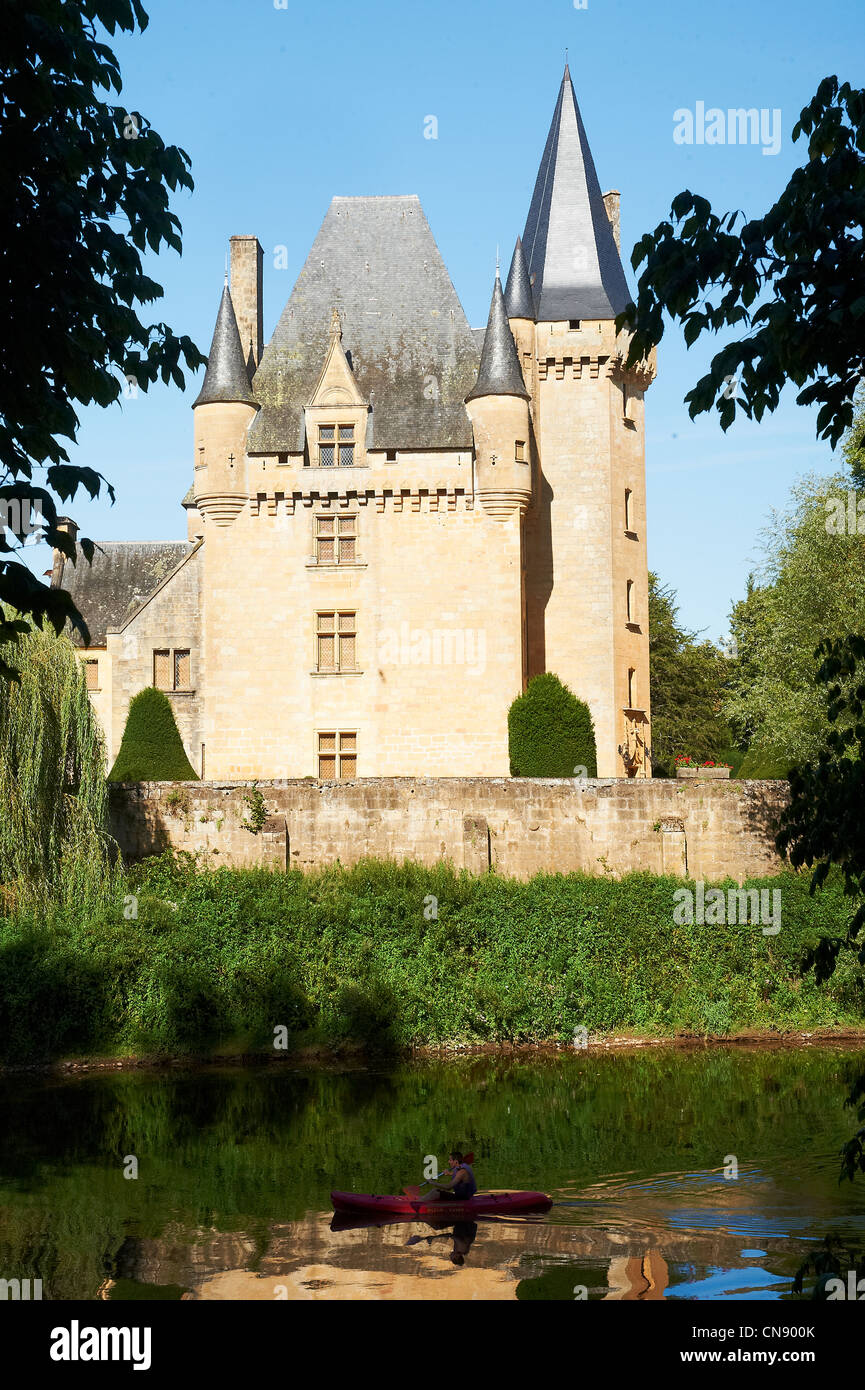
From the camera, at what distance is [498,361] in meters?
31.4

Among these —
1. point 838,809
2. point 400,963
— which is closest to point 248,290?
point 400,963

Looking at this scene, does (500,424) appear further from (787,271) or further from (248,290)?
(787,271)

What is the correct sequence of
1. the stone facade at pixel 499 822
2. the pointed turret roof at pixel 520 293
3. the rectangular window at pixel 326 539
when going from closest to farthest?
the stone facade at pixel 499 822 < the rectangular window at pixel 326 539 < the pointed turret roof at pixel 520 293

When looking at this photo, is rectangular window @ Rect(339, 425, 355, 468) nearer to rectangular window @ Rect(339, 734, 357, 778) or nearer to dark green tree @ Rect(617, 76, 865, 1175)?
rectangular window @ Rect(339, 734, 357, 778)

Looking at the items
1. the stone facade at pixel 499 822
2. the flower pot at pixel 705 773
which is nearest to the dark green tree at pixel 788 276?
the stone facade at pixel 499 822

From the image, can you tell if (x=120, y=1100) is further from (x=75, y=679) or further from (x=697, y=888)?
(x=697, y=888)

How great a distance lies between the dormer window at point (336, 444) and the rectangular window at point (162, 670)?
232 inches

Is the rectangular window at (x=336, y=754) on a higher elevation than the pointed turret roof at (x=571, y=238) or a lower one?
lower

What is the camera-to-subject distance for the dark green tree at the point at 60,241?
238 inches

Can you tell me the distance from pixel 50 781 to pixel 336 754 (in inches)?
360

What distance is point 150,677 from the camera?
33750 millimetres

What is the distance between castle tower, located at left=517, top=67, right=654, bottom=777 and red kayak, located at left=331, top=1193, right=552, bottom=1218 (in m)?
18.1

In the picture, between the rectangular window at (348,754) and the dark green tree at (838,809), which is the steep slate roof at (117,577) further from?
the dark green tree at (838,809)
